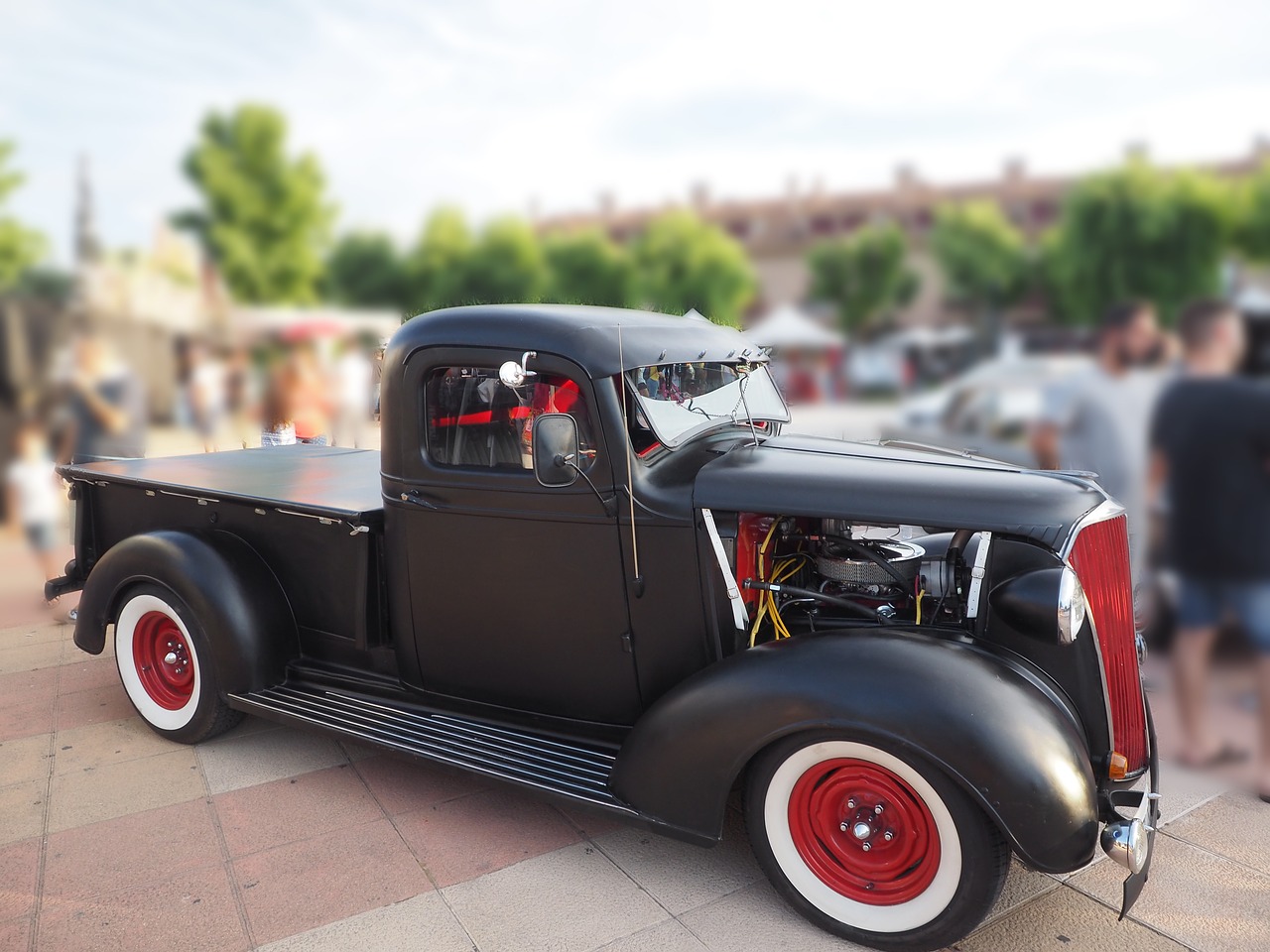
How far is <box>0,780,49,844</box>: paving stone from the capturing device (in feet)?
10.5

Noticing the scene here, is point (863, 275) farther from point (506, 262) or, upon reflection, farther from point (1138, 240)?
point (506, 262)

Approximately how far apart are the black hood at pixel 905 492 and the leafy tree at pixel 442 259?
30.8m

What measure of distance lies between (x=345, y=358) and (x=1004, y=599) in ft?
19.0

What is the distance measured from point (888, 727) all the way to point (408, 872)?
171 cm

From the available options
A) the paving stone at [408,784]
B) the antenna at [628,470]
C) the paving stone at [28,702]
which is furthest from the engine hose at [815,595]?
the paving stone at [28,702]

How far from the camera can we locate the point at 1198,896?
105 inches

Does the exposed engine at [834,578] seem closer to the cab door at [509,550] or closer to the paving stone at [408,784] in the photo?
the cab door at [509,550]

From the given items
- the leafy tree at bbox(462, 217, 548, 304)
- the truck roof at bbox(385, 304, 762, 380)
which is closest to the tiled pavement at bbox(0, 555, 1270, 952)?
the truck roof at bbox(385, 304, 762, 380)

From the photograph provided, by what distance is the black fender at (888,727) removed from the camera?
7.32 ft

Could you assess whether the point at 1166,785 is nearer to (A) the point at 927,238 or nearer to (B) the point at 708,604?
(B) the point at 708,604

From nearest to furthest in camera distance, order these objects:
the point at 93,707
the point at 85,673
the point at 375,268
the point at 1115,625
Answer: the point at 1115,625 → the point at 93,707 → the point at 85,673 → the point at 375,268

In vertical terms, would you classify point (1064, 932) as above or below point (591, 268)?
below

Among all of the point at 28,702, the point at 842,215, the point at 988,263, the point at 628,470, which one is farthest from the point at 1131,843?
the point at 842,215

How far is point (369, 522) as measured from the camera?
3371 millimetres
